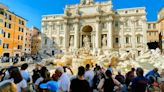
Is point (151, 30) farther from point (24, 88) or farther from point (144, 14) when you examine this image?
point (24, 88)

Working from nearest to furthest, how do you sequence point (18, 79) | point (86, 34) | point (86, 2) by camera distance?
point (18, 79)
point (86, 34)
point (86, 2)

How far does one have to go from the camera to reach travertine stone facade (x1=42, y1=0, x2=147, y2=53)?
44188 mm

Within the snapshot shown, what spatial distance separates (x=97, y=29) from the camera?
4572cm

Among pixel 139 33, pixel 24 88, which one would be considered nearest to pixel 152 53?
pixel 139 33

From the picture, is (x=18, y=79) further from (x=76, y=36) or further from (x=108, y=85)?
(x=76, y=36)

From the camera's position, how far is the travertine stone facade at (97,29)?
4419 centimetres

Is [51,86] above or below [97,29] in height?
below

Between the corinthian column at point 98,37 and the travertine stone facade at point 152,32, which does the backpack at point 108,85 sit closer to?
the corinthian column at point 98,37

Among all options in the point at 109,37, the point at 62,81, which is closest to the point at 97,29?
the point at 109,37

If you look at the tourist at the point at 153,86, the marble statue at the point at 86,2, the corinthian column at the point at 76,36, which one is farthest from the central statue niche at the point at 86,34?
the tourist at the point at 153,86

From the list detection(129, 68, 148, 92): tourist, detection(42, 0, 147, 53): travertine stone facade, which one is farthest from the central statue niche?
detection(129, 68, 148, 92): tourist

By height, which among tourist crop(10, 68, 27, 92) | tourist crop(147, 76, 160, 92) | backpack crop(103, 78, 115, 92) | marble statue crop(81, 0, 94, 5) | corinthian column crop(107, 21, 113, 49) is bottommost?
tourist crop(147, 76, 160, 92)

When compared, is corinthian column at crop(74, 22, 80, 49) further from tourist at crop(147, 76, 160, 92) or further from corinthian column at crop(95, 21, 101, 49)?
tourist at crop(147, 76, 160, 92)

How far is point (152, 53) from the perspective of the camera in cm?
3522
